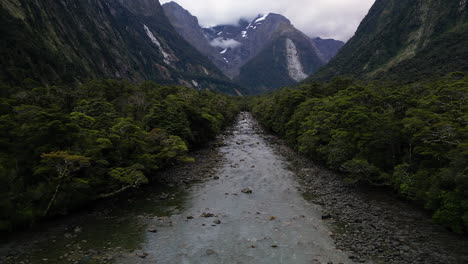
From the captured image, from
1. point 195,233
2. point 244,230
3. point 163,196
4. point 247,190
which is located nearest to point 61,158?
point 163,196

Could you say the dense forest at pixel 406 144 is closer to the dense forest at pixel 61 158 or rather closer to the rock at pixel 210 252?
the rock at pixel 210 252

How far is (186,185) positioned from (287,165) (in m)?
18.4

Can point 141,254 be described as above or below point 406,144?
below

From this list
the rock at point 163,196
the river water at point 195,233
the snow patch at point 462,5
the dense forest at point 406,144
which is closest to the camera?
the river water at point 195,233

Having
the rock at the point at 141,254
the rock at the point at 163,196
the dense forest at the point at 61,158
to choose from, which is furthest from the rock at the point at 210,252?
the rock at the point at 163,196

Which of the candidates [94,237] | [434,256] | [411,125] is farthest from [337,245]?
[94,237]

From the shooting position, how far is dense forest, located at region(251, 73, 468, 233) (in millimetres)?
23981

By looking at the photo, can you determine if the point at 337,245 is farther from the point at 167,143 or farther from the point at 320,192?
the point at 167,143

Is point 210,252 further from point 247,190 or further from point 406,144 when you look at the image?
→ point 406,144

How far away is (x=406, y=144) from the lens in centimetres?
3494

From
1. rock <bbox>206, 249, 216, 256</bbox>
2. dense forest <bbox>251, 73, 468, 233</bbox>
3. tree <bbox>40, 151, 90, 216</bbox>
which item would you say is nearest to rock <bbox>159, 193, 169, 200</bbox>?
tree <bbox>40, 151, 90, 216</bbox>

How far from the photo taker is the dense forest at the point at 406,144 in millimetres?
23981

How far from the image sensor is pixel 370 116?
39062 millimetres

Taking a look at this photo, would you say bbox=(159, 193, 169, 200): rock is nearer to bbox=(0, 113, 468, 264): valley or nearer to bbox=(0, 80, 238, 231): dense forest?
bbox=(0, 113, 468, 264): valley
